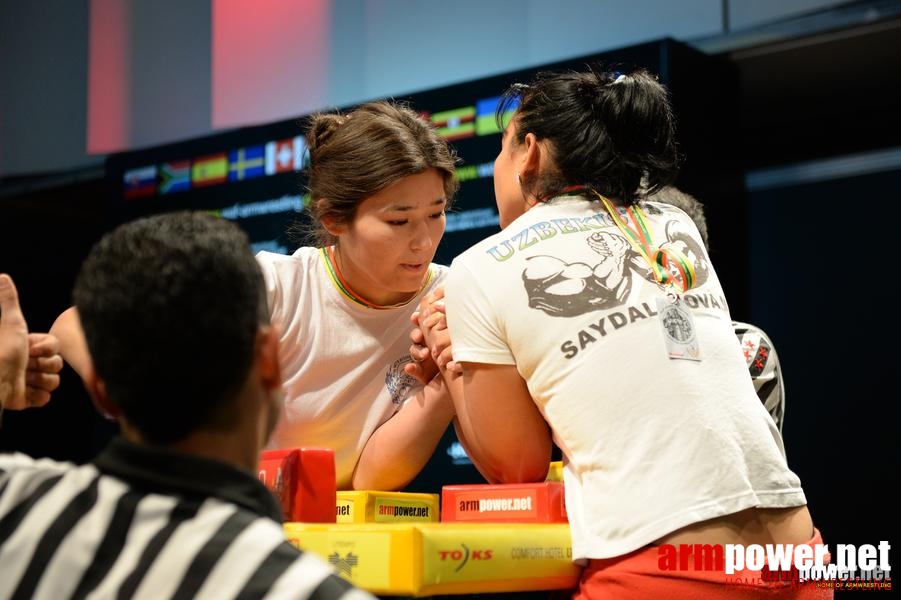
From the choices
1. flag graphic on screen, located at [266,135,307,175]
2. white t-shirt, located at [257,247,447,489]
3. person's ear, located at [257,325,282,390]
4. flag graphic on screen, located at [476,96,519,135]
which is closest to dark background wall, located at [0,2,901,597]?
flag graphic on screen, located at [476,96,519,135]

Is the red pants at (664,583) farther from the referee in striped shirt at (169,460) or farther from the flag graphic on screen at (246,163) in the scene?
the flag graphic on screen at (246,163)

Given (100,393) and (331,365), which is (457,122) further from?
(100,393)

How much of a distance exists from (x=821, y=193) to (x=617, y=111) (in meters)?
2.66

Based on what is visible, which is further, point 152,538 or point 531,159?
point 531,159

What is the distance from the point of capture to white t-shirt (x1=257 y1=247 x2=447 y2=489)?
2.16 metres

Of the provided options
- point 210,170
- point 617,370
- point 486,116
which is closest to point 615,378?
point 617,370

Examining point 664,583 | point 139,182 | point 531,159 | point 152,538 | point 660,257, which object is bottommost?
point 664,583

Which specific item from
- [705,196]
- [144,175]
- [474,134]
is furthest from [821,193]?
[144,175]

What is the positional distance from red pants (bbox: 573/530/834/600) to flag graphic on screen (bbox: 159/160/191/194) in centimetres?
376

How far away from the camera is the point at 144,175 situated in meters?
4.95

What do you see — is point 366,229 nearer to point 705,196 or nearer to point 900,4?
point 705,196

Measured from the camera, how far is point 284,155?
448 cm

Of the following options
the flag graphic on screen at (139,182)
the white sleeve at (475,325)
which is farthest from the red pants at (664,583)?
the flag graphic on screen at (139,182)

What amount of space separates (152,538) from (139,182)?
14.3 ft
